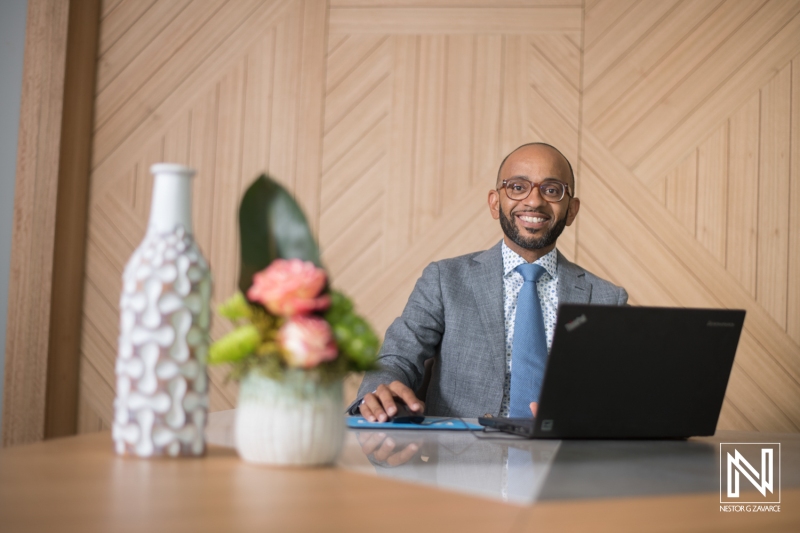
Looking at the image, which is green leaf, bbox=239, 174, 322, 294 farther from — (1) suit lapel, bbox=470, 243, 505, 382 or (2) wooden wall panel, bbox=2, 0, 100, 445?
(2) wooden wall panel, bbox=2, 0, 100, 445

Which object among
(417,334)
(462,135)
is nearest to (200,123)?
(462,135)

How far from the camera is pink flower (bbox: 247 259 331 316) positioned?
2.84 ft

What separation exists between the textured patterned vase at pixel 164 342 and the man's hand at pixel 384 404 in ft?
2.10

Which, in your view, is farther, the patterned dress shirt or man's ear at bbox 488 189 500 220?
man's ear at bbox 488 189 500 220

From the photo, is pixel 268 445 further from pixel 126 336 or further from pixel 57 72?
pixel 57 72

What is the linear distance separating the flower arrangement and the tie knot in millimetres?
1355

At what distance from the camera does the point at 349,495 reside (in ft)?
2.58

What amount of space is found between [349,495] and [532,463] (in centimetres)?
37

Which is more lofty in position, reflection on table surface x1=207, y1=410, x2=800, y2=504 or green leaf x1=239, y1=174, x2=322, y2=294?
green leaf x1=239, y1=174, x2=322, y2=294

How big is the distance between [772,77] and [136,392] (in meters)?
2.99

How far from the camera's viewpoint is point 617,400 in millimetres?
1375

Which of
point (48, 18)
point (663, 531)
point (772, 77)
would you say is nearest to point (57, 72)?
point (48, 18)

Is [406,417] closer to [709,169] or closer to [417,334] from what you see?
[417,334]

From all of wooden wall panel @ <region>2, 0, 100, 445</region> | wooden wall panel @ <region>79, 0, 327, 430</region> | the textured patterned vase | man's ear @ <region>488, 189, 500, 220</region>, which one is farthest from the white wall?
the textured patterned vase
